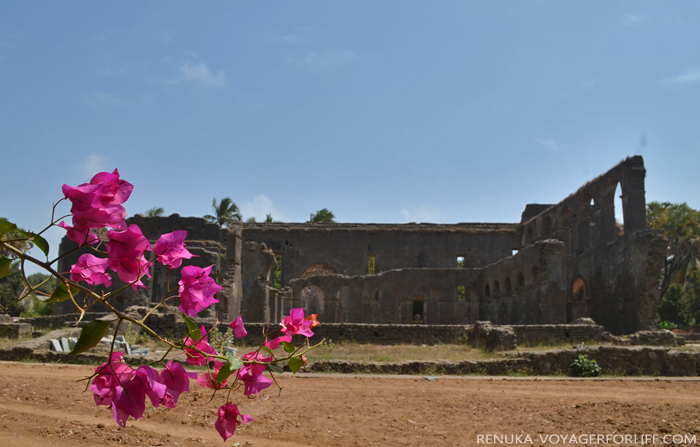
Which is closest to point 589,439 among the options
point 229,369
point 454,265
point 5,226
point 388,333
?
point 229,369

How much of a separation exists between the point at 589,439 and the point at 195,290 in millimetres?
5280

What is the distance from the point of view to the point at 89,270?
165 cm

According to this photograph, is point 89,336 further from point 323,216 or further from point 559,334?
point 323,216

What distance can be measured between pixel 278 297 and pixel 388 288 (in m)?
5.99

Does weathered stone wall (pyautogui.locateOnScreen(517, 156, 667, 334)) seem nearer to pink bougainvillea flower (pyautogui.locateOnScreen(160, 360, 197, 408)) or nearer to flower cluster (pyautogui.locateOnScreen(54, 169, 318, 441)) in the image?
flower cluster (pyautogui.locateOnScreen(54, 169, 318, 441))

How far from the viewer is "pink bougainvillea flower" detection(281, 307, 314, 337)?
1823 mm

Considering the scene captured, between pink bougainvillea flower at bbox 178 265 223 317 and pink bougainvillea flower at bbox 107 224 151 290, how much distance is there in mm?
174

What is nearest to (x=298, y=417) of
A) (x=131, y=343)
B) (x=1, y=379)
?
(x=1, y=379)

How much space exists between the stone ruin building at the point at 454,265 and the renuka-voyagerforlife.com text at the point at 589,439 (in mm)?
8623

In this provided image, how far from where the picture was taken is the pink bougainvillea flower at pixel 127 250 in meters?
1.36

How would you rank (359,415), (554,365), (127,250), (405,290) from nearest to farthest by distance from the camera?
(127,250) < (359,415) < (554,365) < (405,290)

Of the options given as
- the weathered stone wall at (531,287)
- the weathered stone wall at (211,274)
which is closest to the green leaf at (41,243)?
the weathered stone wall at (211,274)

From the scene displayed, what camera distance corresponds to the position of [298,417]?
6453mm

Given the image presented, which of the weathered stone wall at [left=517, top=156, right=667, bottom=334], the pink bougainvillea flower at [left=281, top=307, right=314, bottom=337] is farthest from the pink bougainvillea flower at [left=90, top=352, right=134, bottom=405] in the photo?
the weathered stone wall at [left=517, top=156, right=667, bottom=334]
